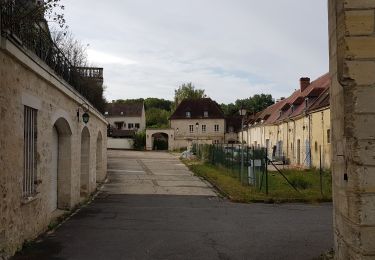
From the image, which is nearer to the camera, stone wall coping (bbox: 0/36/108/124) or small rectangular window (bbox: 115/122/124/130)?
stone wall coping (bbox: 0/36/108/124)

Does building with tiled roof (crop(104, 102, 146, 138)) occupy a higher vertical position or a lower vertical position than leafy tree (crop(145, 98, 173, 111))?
lower

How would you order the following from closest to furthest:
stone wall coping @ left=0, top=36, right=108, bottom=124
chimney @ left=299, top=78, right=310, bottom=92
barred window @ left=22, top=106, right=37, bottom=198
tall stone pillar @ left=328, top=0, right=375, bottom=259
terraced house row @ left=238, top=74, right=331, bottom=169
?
tall stone pillar @ left=328, top=0, right=375, bottom=259
stone wall coping @ left=0, top=36, right=108, bottom=124
barred window @ left=22, top=106, right=37, bottom=198
terraced house row @ left=238, top=74, right=331, bottom=169
chimney @ left=299, top=78, right=310, bottom=92

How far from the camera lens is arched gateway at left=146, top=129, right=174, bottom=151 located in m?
70.6

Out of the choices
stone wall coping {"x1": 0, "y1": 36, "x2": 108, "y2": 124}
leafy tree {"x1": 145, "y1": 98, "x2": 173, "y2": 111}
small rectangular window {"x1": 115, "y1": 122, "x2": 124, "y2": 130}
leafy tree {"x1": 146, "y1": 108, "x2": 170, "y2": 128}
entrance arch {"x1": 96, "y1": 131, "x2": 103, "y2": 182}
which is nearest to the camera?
stone wall coping {"x1": 0, "y1": 36, "x2": 108, "y2": 124}

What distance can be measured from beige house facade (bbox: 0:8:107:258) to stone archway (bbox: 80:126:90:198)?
349 centimetres

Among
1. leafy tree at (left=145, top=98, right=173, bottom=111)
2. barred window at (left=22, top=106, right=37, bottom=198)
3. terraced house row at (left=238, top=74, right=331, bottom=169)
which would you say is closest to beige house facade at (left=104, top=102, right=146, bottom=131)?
leafy tree at (left=145, top=98, right=173, bottom=111)

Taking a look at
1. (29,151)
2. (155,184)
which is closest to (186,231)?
(29,151)

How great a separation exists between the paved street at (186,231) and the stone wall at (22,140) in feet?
1.85

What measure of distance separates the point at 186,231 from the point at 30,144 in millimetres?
4212

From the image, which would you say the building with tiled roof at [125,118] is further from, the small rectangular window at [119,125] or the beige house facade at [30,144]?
the beige house facade at [30,144]

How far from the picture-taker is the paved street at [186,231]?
375 inches

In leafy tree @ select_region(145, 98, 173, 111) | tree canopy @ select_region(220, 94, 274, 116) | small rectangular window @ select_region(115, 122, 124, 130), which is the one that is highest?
leafy tree @ select_region(145, 98, 173, 111)

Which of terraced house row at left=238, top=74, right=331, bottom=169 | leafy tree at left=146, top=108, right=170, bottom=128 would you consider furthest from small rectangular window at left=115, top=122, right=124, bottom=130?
terraced house row at left=238, top=74, right=331, bottom=169

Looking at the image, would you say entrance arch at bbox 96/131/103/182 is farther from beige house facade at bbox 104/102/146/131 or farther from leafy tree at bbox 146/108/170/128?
leafy tree at bbox 146/108/170/128
